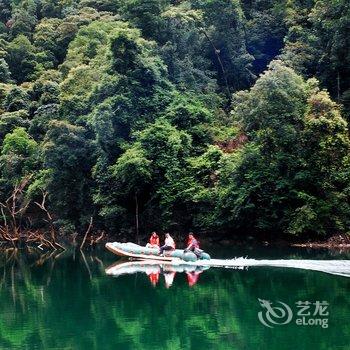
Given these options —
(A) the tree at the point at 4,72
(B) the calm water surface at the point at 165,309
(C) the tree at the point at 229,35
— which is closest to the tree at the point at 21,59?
(A) the tree at the point at 4,72

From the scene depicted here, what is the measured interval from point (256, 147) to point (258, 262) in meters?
8.84

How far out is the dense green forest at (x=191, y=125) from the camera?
82.6ft

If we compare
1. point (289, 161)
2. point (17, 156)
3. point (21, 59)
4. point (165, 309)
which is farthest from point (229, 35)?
point (165, 309)

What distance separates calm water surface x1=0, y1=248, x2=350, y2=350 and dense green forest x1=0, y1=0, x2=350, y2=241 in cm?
587

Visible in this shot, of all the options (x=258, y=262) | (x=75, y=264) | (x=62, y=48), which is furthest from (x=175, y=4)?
(x=258, y=262)

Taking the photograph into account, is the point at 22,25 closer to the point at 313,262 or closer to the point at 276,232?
the point at 276,232

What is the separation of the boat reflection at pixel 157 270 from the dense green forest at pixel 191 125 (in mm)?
6208

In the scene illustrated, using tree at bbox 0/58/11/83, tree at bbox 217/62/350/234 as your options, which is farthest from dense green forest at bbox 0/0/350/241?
tree at bbox 0/58/11/83

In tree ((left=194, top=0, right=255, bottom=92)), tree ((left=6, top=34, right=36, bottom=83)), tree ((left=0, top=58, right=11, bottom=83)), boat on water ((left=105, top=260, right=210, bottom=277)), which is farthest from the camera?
tree ((left=6, top=34, right=36, bottom=83))

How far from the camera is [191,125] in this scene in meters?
30.3

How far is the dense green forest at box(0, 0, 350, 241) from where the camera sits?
2517 cm

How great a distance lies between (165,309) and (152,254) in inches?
315

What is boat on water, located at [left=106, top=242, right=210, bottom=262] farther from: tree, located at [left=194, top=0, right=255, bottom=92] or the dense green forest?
tree, located at [left=194, top=0, right=255, bottom=92]

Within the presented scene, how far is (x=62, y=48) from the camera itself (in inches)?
1773
